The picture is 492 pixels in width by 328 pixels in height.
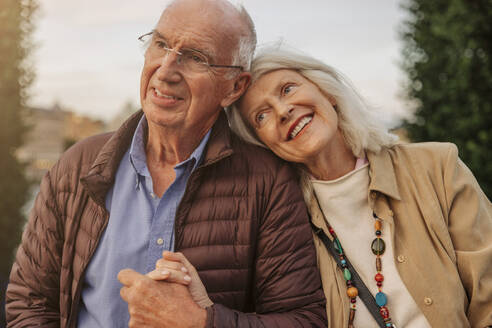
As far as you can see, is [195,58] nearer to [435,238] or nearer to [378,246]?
[378,246]

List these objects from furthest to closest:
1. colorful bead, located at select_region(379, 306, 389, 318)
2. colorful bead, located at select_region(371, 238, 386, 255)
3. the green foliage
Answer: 1. the green foliage
2. colorful bead, located at select_region(371, 238, 386, 255)
3. colorful bead, located at select_region(379, 306, 389, 318)

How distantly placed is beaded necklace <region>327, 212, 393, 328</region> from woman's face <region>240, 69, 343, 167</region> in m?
0.47

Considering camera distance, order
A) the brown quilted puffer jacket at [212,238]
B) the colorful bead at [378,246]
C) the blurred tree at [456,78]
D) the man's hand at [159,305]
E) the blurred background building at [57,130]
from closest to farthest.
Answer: the man's hand at [159,305] → the brown quilted puffer jacket at [212,238] → the colorful bead at [378,246] → the blurred tree at [456,78] → the blurred background building at [57,130]

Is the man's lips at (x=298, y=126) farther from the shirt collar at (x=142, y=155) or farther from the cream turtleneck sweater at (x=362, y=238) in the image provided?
the shirt collar at (x=142, y=155)

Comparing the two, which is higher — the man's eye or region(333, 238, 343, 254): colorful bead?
the man's eye

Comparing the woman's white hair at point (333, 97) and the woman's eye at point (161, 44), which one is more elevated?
the woman's eye at point (161, 44)

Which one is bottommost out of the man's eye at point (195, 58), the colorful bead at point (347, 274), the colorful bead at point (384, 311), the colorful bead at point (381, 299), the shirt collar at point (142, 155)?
the colorful bead at point (384, 311)

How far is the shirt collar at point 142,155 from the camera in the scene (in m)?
2.12

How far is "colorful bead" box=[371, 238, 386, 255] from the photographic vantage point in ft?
7.08

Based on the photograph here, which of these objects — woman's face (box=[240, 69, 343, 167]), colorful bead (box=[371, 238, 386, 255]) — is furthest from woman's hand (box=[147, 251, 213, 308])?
colorful bead (box=[371, 238, 386, 255])

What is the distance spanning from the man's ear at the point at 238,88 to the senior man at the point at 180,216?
0.04m

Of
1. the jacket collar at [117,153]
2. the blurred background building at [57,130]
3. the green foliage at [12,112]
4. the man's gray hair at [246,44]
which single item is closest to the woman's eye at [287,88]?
the man's gray hair at [246,44]

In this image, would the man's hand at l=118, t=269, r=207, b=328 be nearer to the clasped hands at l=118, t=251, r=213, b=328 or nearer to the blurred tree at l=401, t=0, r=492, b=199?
the clasped hands at l=118, t=251, r=213, b=328

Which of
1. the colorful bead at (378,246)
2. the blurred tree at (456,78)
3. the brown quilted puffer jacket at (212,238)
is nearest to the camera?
the brown quilted puffer jacket at (212,238)
